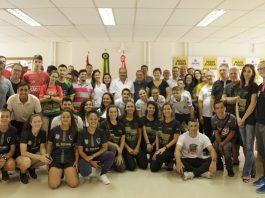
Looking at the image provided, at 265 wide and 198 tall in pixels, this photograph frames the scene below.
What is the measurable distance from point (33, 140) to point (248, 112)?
2.80 metres

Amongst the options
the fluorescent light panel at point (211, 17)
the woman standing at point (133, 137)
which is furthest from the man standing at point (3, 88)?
the fluorescent light panel at point (211, 17)

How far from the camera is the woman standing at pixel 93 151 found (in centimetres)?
359

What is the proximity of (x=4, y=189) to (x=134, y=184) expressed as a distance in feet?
5.17

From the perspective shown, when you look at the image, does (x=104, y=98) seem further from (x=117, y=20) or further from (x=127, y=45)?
(x=127, y=45)

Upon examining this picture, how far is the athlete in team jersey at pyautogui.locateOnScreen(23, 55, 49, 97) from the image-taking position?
4227mm

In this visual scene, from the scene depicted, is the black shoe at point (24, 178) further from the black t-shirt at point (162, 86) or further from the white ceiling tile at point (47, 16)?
the white ceiling tile at point (47, 16)

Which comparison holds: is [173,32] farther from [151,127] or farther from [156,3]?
[151,127]

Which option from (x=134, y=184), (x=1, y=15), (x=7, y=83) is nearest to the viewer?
(x=134, y=184)

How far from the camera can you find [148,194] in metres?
3.17

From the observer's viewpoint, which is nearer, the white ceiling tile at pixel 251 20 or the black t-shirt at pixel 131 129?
the black t-shirt at pixel 131 129

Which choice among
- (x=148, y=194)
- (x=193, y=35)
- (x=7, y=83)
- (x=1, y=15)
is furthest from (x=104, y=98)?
(x=193, y=35)

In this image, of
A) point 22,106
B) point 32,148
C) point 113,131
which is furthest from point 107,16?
point 32,148

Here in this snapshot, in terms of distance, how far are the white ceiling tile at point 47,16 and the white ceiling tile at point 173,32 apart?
8.24 feet

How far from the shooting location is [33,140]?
363cm
